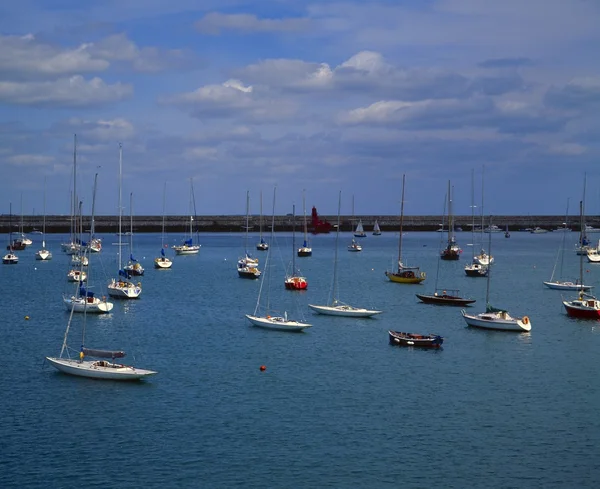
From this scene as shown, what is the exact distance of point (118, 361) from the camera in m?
58.2

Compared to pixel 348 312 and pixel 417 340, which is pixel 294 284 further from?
pixel 417 340

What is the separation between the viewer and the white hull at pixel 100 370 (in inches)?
1996

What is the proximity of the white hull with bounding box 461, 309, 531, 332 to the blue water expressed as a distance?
0.88m

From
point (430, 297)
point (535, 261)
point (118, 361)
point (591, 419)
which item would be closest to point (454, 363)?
point (591, 419)

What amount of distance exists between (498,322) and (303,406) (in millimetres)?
29318

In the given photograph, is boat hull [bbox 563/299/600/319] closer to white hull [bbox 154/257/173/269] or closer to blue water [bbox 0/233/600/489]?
blue water [bbox 0/233/600/489]

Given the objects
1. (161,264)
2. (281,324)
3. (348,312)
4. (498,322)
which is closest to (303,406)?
(281,324)

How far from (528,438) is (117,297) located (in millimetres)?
56876

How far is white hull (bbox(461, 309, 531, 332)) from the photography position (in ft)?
234

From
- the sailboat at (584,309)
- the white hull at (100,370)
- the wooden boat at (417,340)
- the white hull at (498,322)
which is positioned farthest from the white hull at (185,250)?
the white hull at (100,370)

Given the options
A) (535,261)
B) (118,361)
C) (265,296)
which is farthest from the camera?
(535,261)

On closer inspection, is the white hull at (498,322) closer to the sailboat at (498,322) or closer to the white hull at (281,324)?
the sailboat at (498,322)

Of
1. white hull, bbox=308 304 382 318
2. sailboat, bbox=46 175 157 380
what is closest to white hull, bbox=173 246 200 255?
white hull, bbox=308 304 382 318

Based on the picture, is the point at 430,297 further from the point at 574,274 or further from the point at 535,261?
the point at 535,261
